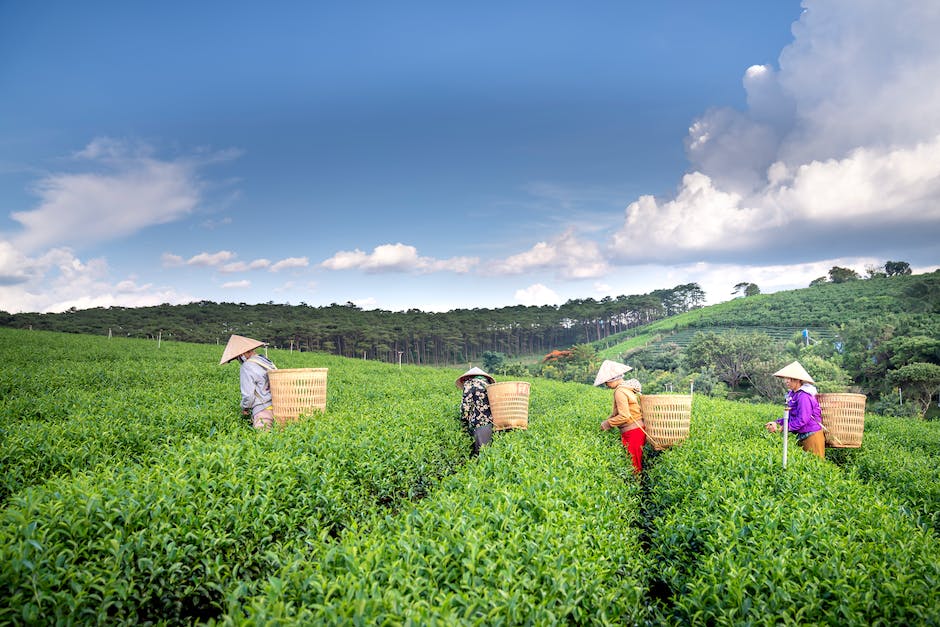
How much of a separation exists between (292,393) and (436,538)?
4243mm

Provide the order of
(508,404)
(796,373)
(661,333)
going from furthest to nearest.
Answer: (661,333), (508,404), (796,373)

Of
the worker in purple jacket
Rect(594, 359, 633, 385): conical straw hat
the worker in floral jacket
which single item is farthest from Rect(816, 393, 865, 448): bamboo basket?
the worker in floral jacket

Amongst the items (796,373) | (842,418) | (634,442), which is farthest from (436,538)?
(842,418)

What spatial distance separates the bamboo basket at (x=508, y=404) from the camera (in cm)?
755

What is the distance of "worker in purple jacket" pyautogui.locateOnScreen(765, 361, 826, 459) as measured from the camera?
712cm

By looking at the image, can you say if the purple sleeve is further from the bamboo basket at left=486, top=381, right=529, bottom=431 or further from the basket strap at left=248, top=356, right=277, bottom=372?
the basket strap at left=248, top=356, right=277, bottom=372

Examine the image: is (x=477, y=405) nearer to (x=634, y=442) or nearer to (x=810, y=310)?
(x=634, y=442)

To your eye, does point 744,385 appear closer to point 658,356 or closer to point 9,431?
point 658,356

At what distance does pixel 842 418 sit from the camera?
749 centimetres

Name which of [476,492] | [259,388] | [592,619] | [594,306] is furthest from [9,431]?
[594,306]

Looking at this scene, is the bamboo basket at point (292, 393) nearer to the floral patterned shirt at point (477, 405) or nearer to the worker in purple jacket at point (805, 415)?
the floral patterned shirt at point (477, 405)

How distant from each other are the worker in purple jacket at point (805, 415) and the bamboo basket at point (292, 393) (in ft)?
21.6

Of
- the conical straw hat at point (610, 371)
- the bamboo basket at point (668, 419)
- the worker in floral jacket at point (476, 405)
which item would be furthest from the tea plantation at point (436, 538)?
the worker in floral jacket at point (476, 405)

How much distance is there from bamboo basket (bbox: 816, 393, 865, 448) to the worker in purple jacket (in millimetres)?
409
